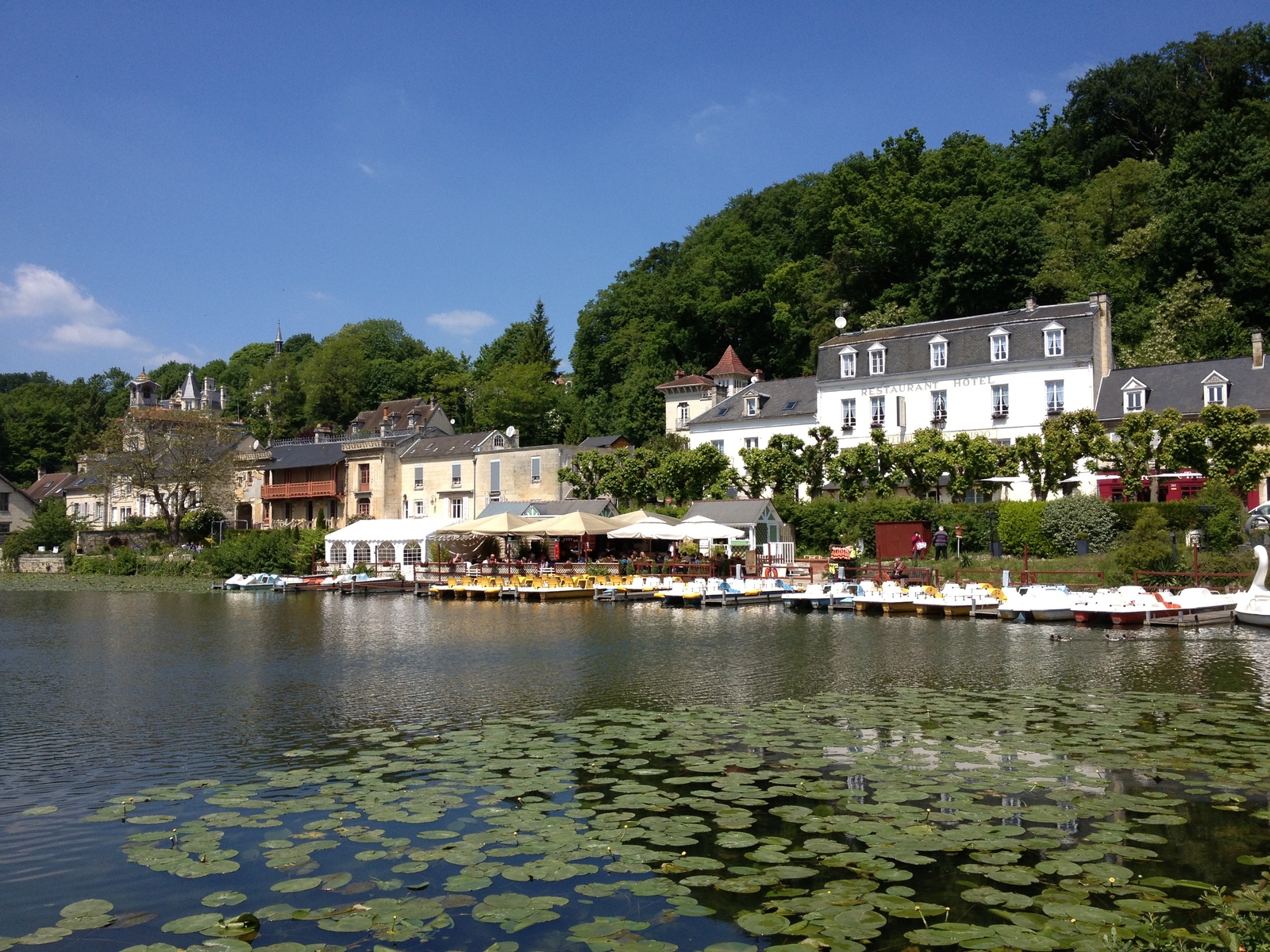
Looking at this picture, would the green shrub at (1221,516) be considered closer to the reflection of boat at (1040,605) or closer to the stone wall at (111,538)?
the reflection of boat at (1040,605)

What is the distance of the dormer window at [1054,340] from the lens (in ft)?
155

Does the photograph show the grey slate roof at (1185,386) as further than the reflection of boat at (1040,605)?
Yes

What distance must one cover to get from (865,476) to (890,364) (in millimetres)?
8467

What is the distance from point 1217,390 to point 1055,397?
6732 millimetres

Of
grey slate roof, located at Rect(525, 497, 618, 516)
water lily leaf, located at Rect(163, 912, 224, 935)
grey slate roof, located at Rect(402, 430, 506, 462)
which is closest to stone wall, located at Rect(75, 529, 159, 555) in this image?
grey slate roof, located at Rect(402, 430, 506, 462)

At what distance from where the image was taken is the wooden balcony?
65.2m

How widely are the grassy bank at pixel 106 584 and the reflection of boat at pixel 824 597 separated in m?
31.8

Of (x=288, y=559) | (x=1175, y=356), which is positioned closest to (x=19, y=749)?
(x=288, y=559)

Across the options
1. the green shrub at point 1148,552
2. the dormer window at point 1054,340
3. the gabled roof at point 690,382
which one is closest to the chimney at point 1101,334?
the dormer window at point 1054,340

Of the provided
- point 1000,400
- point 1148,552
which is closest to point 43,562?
point 1000,400

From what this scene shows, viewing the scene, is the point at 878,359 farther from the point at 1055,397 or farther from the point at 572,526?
the point at 572,526

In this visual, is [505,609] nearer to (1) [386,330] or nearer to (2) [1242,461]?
(2) [1242,461]

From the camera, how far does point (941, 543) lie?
127ft

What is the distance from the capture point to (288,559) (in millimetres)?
53938
